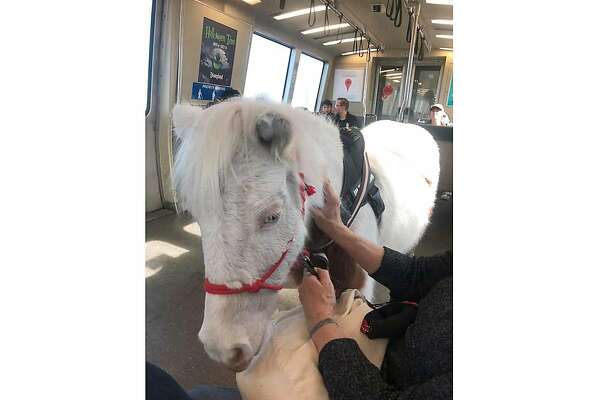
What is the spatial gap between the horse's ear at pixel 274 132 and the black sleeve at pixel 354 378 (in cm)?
36

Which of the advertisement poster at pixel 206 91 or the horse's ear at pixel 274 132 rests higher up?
the advertisement poster at pixel 206 91

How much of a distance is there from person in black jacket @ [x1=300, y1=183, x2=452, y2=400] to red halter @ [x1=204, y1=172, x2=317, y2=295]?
9 centimetres

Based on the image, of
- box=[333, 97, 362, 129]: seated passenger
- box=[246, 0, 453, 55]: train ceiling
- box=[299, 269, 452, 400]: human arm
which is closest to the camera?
box=[299, 269, 452, 400]: human arm

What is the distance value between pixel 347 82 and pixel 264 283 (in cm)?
42

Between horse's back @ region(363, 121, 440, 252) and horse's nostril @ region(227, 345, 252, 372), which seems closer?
horse's nostril @ region(227, 345, 252, 372)

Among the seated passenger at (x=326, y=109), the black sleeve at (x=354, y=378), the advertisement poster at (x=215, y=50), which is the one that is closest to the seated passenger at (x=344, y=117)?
the seated passenger at (x=326, y=109)

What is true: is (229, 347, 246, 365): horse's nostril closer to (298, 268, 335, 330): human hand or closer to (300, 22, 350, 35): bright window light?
(298, 268, 335, 330): human hand

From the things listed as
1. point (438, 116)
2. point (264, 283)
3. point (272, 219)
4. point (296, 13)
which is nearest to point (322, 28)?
point (296, 13)

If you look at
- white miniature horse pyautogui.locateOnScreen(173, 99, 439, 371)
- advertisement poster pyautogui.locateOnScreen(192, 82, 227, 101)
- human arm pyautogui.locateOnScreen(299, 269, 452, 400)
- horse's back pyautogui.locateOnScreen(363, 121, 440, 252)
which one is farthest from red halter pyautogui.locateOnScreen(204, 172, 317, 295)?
horse's back pyautogui.locateOnScreen(363, 121, 440, 252)

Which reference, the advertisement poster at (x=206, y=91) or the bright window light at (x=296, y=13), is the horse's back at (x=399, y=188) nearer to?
the bright window light at (x=296, y=13)

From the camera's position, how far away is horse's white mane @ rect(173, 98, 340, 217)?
21.3 inches

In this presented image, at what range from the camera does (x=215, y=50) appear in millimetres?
498

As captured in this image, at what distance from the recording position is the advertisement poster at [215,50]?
50 centimetres
